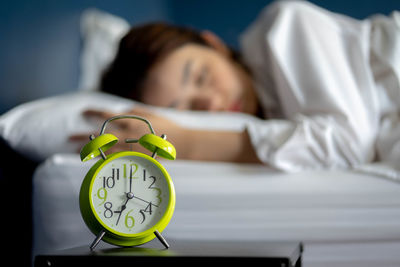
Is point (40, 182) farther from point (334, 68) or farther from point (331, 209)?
point (334, 68)

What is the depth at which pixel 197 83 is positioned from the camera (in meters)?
1.36

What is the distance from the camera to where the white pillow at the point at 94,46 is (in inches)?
70.0

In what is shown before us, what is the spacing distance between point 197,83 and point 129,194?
81cm

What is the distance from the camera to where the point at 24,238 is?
1.04 meters

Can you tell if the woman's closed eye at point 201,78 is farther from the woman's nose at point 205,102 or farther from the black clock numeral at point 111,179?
the black clock numeral at point 111,179

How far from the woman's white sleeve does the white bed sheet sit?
0.08 meters

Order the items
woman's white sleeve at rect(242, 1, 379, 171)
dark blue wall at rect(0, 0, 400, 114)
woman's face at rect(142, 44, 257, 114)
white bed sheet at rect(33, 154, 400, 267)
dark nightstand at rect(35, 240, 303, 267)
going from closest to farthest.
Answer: dark nightstand at rect(35, 240, 303, 267) < white bed sheet at rect(33, 154, 400, 267) < woman's white sleeve at rect(242, 1, 379, 171) < dark blue wall at rect(0, 0, 400, 114) < woman's face at rect(142, 44, 257, 114)

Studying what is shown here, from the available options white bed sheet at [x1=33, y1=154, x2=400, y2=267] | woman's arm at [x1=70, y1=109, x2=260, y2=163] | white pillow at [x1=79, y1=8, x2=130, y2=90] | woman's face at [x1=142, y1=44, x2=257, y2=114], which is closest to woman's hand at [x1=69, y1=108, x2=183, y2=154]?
woman's arm at [x1=70, y1=109, x2=260, y2=163]

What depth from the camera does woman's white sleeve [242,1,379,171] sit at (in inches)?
38.4

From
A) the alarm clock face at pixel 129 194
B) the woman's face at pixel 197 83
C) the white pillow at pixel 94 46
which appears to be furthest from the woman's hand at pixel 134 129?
the white pillow at pixel 94 46

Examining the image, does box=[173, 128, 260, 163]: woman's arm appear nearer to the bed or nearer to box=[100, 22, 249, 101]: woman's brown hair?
the bed

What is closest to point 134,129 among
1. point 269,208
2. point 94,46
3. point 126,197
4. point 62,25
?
point 269,208

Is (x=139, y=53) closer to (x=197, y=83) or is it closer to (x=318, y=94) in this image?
(x=197, y=83)

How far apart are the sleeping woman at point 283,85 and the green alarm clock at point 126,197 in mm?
385
